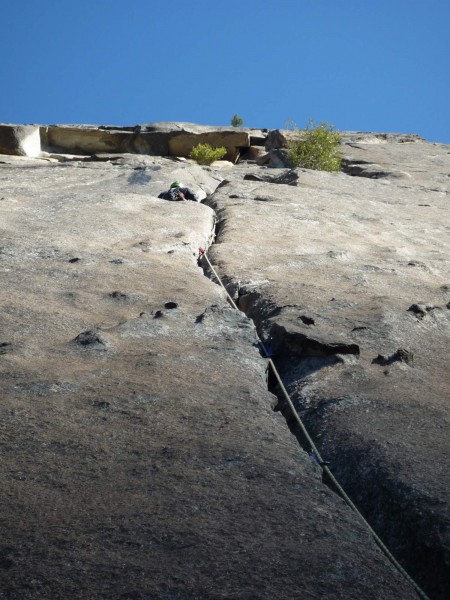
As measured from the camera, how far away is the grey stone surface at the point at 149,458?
137 inches

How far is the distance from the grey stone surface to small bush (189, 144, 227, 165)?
15.6 meters

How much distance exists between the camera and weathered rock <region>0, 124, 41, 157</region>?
23453 millimetres

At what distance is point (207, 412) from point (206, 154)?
767 inches

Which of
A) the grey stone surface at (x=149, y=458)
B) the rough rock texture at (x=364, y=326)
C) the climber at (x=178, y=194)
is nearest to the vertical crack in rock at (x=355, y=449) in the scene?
the rough rock texture at (x=364, y=326)

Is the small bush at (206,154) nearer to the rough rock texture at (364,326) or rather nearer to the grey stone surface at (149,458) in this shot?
the rough rock texture at (364,326)

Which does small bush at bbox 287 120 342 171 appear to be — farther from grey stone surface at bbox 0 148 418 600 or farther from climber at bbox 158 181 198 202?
grey stone surface at bbox 0 148 418 600

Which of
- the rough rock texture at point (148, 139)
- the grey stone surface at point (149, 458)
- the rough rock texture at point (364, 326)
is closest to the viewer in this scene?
the grey stone surface at point (149, 458)

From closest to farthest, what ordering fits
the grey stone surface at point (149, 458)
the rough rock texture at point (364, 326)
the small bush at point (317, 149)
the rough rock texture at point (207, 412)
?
the grey stone surface at point (149, 458) < the rough rock texture at point (207, 412) < the rough rock texture at point (364, 326) < the small bush at point (317, 149)

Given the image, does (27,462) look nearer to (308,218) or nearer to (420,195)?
(308,218)

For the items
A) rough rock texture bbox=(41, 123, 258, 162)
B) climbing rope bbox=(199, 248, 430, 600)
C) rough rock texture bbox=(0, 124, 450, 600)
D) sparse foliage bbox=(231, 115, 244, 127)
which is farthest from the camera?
sparse foliage bbox=(231, 115, 244, 127)

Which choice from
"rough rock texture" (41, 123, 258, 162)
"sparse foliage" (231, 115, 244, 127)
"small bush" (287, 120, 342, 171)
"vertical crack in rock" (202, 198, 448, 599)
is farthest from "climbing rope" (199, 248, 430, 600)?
"sparse foliage" (231, 115, 244, 127)

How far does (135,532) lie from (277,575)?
0.67 metres

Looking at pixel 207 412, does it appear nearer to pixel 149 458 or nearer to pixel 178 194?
pixel 149 458

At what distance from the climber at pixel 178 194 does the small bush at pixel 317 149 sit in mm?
8813
